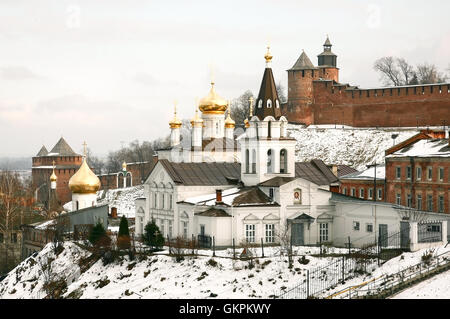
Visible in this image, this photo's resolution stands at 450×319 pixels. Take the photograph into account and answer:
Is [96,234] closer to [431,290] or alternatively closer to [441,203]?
[441,203]

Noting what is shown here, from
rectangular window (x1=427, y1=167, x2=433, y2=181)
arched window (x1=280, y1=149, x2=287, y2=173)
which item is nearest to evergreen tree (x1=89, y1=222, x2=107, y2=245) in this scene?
arched window (x1=280, y1=149, x2=287, y2=173)

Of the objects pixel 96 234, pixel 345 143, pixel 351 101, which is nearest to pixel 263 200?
pixel 96 234

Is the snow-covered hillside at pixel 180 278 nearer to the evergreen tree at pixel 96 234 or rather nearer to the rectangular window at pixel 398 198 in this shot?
the evergreen tree at pixel 96 234

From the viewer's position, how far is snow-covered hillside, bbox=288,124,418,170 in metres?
71.1

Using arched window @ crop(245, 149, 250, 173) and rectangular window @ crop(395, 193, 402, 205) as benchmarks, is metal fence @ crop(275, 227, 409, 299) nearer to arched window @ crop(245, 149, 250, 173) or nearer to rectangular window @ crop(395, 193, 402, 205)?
arched window @ crop(245, 149, 250, 173)

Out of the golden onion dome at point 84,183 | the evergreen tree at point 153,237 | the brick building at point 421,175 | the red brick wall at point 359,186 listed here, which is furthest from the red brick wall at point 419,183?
the golden onion dome at point 84,183

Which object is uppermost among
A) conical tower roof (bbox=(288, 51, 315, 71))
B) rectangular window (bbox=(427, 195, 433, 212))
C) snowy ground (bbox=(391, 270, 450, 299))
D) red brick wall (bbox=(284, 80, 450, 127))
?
conical tower roof (bbox=(288, 51, 315, 71))

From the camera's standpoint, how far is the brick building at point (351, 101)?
72375 millimetres

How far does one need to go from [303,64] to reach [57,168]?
2930cm

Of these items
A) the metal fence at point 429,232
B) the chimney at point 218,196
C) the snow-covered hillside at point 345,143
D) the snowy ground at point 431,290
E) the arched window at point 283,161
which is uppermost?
the snow-covered hillside at point 345,143

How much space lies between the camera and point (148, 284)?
119 feet

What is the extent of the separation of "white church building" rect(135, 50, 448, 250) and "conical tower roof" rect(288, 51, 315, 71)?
33.7 meters

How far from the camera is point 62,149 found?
99375 mm

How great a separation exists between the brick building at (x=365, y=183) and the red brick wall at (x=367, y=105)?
817 inches
